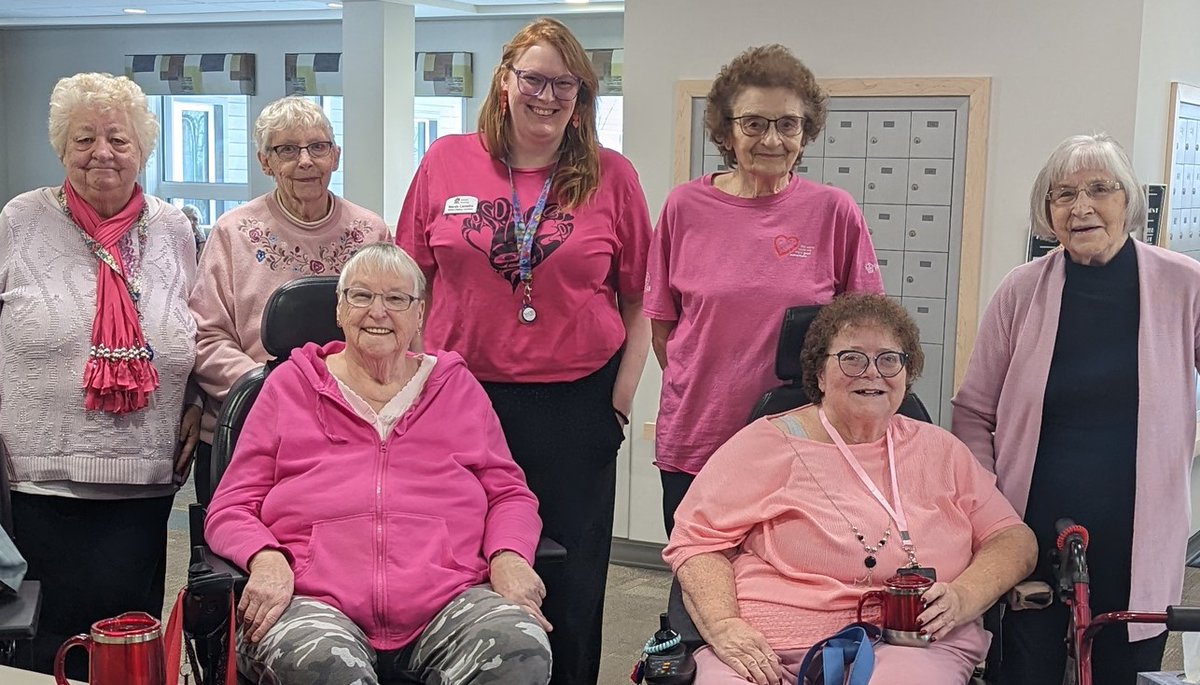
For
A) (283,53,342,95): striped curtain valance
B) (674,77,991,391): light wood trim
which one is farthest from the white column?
(674,77,991,391): light wood trim

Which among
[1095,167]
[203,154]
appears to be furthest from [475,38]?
[1095,167]

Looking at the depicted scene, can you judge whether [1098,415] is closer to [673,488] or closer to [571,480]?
[673,488]

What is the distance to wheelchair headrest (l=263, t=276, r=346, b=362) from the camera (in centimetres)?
272

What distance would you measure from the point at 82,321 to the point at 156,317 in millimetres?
156

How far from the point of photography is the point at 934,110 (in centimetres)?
404

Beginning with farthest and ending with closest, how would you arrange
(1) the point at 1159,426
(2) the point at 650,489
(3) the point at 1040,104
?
(2) the point at 650,489 < (3) the point at 1040,104 < (1) the point at 1159,426

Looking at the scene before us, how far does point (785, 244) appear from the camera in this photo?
8.79 ft

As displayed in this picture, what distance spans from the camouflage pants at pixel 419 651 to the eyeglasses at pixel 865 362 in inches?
30.6

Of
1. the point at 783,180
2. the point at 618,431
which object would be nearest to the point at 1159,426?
the point at 783,180

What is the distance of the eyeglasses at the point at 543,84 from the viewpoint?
2.66 m

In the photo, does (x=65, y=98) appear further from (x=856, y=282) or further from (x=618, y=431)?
(x=856, y=282)

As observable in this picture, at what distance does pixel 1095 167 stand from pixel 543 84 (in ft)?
3.62

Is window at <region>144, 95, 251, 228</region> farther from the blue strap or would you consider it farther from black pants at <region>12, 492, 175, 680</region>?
the blue strap

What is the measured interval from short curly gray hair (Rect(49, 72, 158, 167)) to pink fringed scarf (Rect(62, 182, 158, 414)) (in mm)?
128
